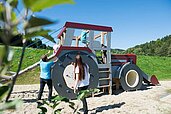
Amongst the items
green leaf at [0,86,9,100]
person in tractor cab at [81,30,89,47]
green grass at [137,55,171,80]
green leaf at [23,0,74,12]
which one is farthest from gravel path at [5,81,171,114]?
green grass at [137,55,171,80]

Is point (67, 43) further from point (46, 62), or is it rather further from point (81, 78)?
point (81, 78)

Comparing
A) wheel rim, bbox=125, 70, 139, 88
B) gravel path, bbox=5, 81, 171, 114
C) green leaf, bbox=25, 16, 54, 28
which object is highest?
green leaf, bbox=25, 16, 54, 28

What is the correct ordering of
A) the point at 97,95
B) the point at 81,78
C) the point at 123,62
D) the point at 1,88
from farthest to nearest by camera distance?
the point at 123,62 < the point at 97,95 < the point at 81,78 < the point at 1,88

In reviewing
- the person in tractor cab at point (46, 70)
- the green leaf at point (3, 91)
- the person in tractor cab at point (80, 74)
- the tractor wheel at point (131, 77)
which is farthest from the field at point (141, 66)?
the green leaf at point (3, 91)

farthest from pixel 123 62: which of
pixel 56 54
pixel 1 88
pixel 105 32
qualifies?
pixel 1 88

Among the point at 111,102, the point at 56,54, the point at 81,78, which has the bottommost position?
the point at 111,102

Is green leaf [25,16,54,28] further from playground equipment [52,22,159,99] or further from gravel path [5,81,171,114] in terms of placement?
playground equipment [52,22,159,99]

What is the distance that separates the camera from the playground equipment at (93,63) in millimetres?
7566

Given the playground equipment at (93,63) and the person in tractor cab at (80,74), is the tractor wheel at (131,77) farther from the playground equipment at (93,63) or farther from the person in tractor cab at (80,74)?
the person in tractor cab at (80,74)

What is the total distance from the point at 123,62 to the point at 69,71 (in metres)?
2.76

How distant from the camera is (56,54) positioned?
7555 mm

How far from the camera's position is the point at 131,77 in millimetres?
10164

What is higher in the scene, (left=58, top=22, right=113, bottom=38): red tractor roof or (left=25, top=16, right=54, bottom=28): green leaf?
(left=58, top=22, right=113, bottom=38): red tractor roof

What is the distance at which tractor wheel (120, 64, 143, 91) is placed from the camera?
29.8ft
